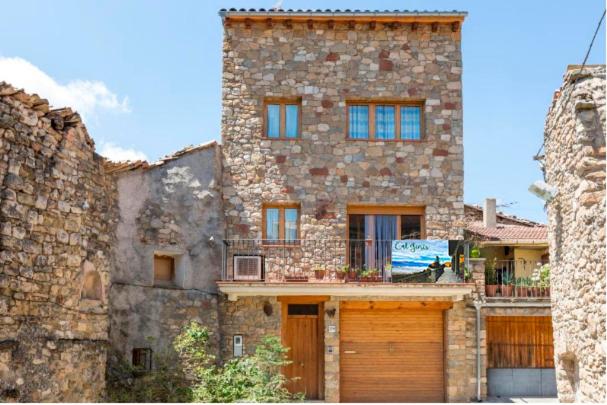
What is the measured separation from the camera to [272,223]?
677 inches

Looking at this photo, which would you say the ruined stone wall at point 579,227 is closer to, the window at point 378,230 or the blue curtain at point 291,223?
the window at point 378,230

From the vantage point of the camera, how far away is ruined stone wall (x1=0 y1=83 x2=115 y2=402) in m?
8.30

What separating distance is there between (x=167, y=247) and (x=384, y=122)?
A: 5.91 metres

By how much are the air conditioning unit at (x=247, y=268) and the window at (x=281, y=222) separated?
40.7 inches

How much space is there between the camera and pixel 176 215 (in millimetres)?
16266

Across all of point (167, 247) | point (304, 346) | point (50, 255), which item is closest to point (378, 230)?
point (304, 346)

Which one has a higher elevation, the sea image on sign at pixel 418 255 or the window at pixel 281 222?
the window at pixel 281 222

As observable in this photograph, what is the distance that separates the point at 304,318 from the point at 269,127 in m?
4.60

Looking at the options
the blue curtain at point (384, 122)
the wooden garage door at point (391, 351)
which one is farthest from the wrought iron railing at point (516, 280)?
the blue curtain at point (384, 122)

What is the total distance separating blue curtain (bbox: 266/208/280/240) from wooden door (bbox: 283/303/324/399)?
64.1 inches

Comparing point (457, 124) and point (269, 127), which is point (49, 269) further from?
point (457, 124)

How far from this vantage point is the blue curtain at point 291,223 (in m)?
17.1

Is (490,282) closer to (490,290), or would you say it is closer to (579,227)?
(490,290)

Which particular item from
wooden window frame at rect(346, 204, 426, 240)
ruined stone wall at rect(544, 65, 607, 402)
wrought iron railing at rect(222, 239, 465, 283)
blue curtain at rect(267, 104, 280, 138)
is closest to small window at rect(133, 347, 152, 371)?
wrought iron railing at rect(222, 239, 465, 283)
